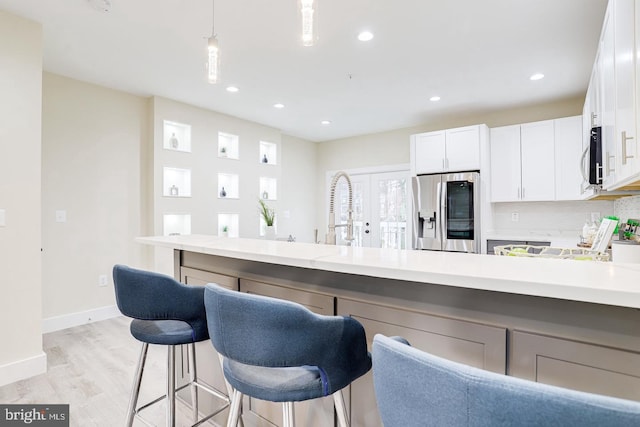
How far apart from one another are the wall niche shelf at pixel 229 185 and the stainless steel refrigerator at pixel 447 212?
8.30 feet

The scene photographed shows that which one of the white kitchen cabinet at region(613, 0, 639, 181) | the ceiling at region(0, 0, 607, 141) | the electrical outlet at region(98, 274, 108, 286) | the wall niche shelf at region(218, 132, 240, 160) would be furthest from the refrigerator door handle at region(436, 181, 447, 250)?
the electrical outlet at region(98, 274, 108, 286)

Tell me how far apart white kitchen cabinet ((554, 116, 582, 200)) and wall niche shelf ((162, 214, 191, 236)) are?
4.50m

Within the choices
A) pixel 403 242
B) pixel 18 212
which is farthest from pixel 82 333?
pixel 403 242

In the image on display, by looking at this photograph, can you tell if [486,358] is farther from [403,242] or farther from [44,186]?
[403,242]

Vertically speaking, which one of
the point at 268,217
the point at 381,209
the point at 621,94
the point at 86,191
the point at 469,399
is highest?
the point at 621,94

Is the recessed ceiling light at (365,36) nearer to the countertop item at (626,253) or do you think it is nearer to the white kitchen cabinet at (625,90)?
the white kitchen cabinet at (625,90)

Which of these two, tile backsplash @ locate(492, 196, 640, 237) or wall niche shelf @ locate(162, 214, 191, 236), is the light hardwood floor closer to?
wall niche shelf @ locate(162, 214, 191, 236)

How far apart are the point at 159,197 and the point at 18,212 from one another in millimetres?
1622

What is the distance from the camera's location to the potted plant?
15.4 ft

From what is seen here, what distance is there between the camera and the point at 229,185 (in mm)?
4988

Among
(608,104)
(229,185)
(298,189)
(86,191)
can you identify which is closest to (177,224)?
(229,185)

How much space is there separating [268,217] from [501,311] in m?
4.43

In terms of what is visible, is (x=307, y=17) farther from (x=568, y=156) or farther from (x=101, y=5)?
(x=568, y=156)

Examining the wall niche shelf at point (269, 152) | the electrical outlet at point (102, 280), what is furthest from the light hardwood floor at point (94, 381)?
the wall niche shelf at point (269, 152)
